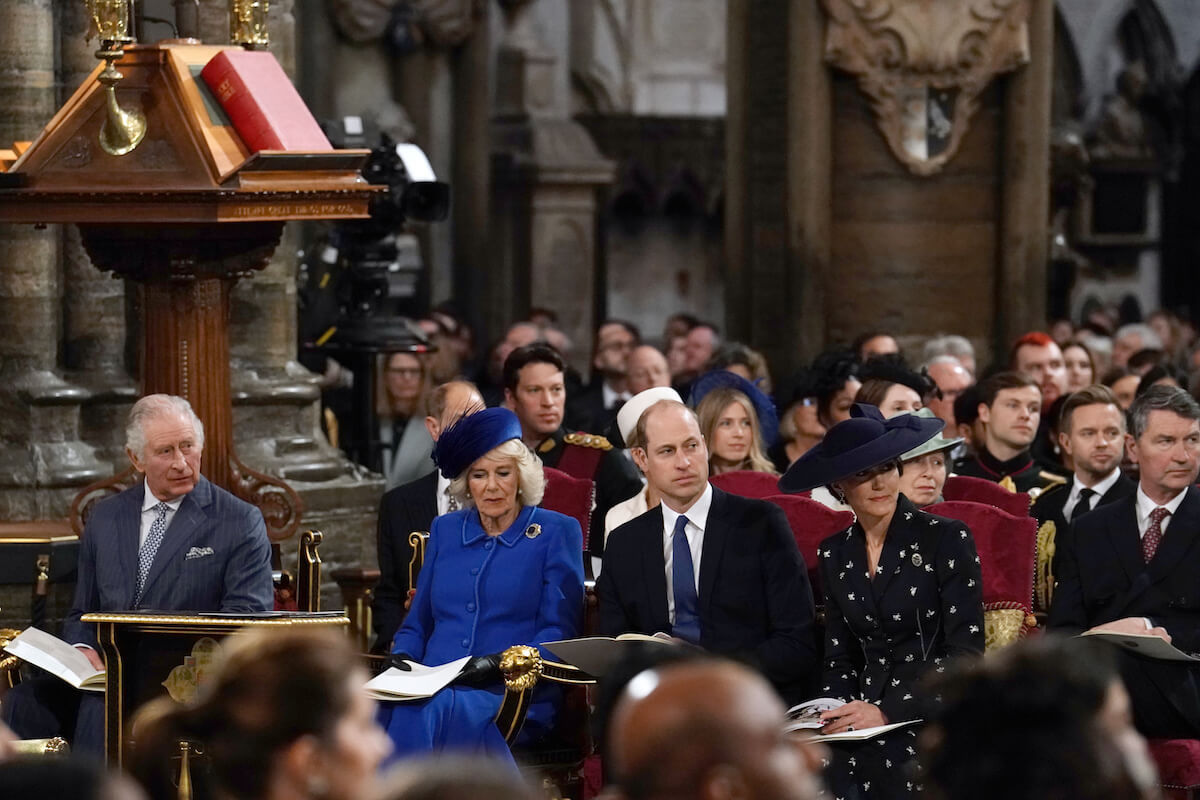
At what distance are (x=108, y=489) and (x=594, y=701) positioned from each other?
2.26 metres

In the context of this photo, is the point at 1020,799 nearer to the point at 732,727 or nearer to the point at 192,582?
the point at 732,727

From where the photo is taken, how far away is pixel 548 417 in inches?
326

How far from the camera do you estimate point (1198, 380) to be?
9.88m

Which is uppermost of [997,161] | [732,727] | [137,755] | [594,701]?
[997,161]

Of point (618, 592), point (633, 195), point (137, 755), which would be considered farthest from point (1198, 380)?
point (633, 195)

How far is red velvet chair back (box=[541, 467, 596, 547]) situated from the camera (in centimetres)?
727

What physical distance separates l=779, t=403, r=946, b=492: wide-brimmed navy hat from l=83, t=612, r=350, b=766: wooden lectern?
53.6 inches

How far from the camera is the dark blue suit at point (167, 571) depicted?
21.1ft

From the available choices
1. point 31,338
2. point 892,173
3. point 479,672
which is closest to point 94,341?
point 31,338

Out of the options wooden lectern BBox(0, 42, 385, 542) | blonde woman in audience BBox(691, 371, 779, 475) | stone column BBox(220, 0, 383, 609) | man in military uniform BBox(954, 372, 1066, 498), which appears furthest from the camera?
stone column BBox(220, 0, 383, 609)

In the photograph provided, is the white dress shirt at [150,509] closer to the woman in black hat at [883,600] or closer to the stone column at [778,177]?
the woman in black hat at [883,600]

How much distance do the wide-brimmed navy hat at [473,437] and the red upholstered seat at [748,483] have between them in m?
1.22

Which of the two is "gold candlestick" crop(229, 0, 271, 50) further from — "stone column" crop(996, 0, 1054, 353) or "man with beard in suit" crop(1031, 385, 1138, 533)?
"stone column" crop(996, 0, 1054, 353)

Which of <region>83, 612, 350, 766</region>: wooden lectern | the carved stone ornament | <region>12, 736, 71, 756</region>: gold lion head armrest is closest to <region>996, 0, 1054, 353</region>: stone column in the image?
the carved stone ornament
